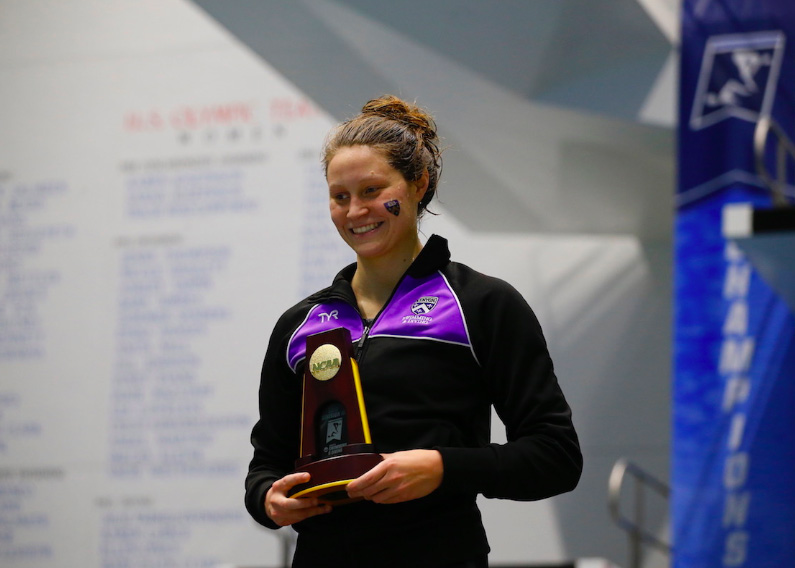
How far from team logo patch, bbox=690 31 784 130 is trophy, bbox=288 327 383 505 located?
9.60ft

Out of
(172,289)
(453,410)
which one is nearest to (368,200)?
(453,410)

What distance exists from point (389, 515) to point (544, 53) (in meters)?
3.07

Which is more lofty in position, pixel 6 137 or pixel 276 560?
pixel 6 137

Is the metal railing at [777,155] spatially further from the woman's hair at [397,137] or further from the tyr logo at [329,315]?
the tyr logo at [329,315]

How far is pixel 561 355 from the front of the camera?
199 inches

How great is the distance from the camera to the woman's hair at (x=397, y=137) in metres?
1.26

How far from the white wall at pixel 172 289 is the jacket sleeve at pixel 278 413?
368 cm

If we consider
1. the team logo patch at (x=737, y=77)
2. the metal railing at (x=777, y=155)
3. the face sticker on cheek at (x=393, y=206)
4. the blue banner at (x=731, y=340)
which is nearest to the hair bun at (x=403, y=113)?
the face sticker on cheek at (x=393, y=206)

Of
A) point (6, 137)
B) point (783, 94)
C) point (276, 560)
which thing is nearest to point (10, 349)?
point (6, 137)

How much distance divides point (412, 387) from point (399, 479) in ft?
0.44

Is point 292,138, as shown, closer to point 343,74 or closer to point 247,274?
point 247,274

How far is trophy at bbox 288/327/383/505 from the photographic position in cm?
112

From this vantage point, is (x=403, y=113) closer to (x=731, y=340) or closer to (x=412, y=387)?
(x=412, y=387)

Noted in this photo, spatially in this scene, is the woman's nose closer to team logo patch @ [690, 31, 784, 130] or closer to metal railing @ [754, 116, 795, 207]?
metal railing @ [754, 116, 795, 207]
